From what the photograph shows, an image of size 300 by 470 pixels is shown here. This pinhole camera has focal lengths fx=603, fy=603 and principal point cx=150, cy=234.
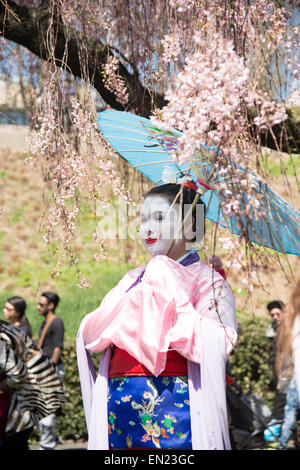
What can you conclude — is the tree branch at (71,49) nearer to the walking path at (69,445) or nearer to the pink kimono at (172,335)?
the pink kimono at (172,335)

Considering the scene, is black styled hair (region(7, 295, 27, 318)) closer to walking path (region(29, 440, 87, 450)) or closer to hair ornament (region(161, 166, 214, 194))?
walking path (region(29, 440, 87, 450))

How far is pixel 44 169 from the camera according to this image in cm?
312

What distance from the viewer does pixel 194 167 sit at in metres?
2.25

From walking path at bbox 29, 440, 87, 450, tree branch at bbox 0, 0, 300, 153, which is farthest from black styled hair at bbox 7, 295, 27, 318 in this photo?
tree branch at bbox 0, 0, 300, 153

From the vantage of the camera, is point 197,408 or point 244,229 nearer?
point 244,229

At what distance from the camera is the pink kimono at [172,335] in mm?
2221

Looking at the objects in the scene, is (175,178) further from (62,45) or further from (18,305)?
(18,305)

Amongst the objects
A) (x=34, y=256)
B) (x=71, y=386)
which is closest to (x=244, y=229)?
(x=71, y=386)

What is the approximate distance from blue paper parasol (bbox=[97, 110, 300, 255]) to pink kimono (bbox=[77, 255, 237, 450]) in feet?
0.95

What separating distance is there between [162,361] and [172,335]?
105 mm

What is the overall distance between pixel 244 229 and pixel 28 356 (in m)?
2.02

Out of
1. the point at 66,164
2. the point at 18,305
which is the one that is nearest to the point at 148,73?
the point at 66,164

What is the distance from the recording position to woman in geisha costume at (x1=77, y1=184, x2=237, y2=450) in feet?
7.32

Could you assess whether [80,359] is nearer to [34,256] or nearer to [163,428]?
[163,428]
